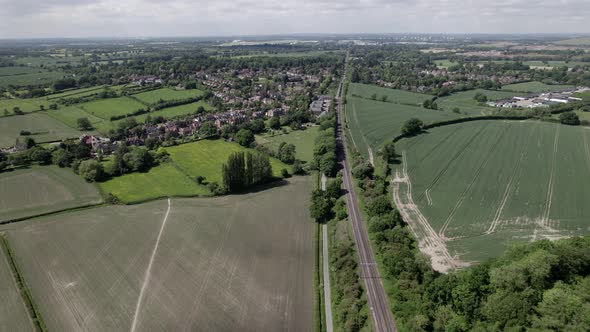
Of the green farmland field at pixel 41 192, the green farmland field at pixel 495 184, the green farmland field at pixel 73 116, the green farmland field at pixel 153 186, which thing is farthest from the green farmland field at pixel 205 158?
the green farmland field at pixel 73 116

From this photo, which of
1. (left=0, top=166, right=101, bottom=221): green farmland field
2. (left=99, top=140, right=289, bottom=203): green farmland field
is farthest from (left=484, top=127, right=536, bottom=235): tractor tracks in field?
(left=0, top=166, right=101, bottom=221): green farmland field

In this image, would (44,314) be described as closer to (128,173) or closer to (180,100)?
(128,173)

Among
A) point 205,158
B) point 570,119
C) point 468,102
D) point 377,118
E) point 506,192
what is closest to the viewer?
point 506,192

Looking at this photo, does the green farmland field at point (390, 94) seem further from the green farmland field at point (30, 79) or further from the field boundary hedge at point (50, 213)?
the green farmland field at point (30, 79)

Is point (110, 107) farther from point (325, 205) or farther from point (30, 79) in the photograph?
point (325, 205)

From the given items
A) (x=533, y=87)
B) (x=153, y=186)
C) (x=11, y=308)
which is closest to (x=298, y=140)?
(x=153, y=186)

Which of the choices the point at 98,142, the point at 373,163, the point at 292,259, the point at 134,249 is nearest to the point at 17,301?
the point at 134,249

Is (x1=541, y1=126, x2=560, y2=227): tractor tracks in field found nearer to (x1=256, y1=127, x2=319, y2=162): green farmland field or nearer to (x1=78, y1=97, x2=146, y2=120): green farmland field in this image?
(x1=256, y1=127, x2=319, y2=162): green farmland field
